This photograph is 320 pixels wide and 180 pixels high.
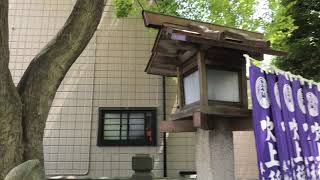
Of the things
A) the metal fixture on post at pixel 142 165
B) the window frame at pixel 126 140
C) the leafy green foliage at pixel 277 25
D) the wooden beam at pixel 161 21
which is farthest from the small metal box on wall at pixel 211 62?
the window frame at pixel 126 140

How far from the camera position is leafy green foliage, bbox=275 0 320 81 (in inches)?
456

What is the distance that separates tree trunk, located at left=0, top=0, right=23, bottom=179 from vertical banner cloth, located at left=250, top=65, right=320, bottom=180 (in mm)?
3480

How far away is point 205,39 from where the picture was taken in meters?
4.60

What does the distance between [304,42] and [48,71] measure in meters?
8.42

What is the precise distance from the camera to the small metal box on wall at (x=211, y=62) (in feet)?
15.1

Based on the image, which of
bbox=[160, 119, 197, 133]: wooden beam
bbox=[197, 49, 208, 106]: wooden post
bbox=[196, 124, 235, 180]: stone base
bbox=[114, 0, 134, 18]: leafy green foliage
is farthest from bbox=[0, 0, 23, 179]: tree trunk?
bbox=[114, 0, 134, 18]: leafy green foliage

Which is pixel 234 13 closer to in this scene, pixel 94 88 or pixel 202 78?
pixel 94 88

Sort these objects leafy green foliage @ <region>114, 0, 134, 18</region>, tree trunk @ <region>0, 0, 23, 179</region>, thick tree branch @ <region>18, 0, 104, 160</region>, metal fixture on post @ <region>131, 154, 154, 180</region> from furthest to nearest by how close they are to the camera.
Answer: leafy green foliage @ <region>114, 0, 134, 18</region>
metal fixture on post @ <region>131, 154, 154, 180</region>
thick tree branch @ <region>18, 0, 104, 160</region>
tree trunk @ <region>0, 0, 23, 179</region>

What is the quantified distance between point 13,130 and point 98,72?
5894 millimetres

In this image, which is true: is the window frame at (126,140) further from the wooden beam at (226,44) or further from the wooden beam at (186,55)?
the wooden beam at (226,44)

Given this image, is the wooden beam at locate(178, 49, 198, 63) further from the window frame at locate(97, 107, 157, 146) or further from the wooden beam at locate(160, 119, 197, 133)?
the window frame at locate(97, 107, 157, 146)

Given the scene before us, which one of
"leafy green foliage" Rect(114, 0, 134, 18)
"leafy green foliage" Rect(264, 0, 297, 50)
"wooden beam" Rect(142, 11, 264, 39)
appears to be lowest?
"wooden beam" Rect(142, 11, 264, 39)

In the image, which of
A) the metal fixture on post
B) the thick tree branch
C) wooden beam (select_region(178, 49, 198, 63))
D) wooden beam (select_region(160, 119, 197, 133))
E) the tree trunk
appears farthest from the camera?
the metal fixture on post

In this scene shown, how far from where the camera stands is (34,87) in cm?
617
